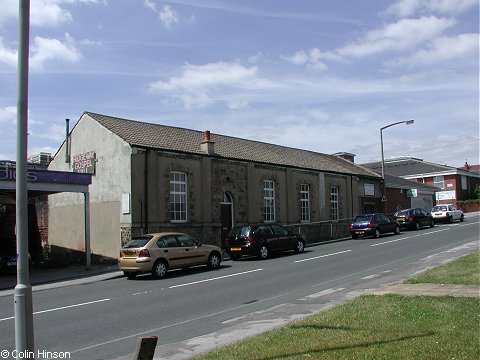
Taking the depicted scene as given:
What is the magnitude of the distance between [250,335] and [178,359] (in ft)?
5.03

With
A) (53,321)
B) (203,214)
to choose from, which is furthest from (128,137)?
(53,321)

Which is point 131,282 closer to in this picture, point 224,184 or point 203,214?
point 203,214

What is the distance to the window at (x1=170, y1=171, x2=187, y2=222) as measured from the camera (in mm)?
25031

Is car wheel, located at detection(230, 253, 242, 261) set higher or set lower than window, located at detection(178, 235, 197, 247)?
lower

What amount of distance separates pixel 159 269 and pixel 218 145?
1444cm

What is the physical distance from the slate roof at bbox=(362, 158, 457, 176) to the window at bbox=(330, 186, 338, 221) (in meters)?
29.7

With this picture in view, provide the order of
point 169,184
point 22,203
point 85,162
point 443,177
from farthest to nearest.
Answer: point 443,177
point 85,162
point 169,184
point 22,203

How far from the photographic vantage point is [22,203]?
547cm

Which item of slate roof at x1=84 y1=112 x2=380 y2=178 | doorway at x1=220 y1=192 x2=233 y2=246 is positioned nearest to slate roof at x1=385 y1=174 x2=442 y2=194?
slate roof at x1=84 y1=112 x2=380 y2=178

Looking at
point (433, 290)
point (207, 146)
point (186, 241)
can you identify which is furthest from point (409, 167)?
point (433, 290)

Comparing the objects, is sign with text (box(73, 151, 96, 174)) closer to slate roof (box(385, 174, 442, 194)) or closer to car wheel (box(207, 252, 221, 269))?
car wheel (box(207, 252, 221, 269))

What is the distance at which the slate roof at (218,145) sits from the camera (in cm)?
2562

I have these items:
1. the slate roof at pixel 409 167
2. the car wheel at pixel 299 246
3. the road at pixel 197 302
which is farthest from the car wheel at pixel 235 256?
the slate roof at pixel 409 167

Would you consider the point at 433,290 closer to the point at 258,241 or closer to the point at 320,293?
the point at 320,293
